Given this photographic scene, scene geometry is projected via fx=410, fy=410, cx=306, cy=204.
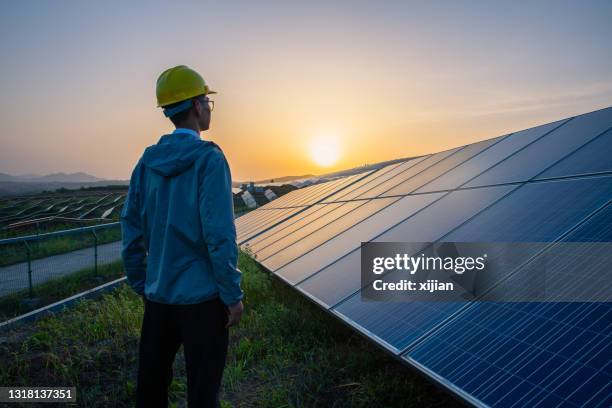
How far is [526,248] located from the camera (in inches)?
137

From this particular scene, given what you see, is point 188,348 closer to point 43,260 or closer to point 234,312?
point 234,312

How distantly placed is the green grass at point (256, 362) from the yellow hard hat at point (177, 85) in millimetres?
2901

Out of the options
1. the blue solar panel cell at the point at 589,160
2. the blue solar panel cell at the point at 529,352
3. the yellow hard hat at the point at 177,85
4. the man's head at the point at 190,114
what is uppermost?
the yellow hard hat at the point at 177,85

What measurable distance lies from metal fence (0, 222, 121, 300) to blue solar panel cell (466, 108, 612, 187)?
869 centimetres

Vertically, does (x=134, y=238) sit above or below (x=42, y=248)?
above

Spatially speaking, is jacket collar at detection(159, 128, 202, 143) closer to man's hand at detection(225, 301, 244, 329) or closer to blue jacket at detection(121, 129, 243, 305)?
blue jacket at detection(121, 129, 243, 305)

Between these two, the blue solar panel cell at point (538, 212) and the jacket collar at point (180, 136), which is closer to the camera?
the jacket collar at point (180, 136)

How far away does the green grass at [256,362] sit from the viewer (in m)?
3.97

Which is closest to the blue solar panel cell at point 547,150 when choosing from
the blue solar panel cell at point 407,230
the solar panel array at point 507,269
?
the solar panel array at point 507,269

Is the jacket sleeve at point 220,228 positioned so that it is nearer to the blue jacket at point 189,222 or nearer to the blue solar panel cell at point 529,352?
the blue jacket at point 189,222

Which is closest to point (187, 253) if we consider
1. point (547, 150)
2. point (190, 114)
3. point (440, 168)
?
point (190, 114)

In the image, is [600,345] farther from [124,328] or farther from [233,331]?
[124,328]

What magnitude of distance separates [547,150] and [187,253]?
510cm

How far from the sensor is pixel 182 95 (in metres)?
2.93
